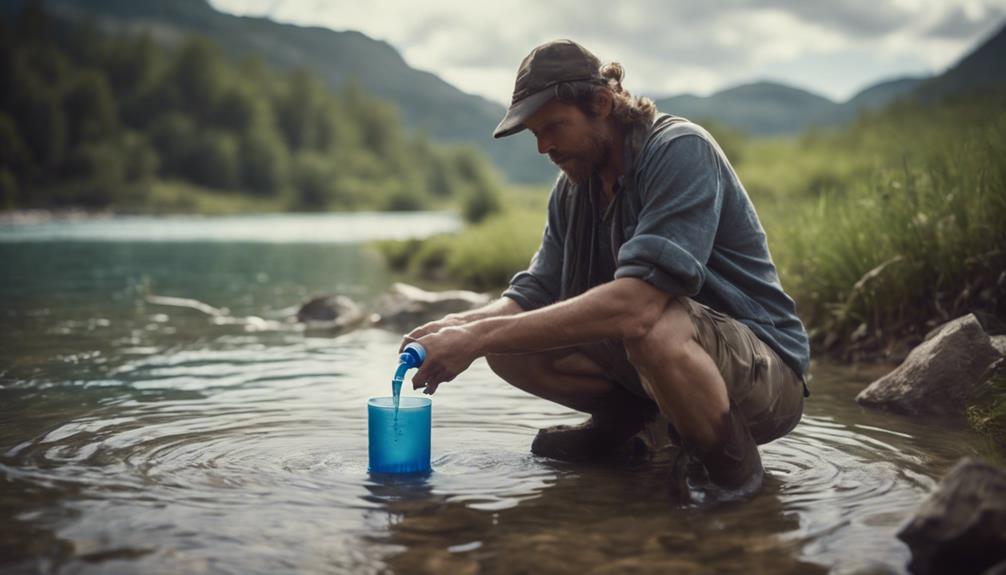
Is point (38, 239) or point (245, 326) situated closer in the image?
point (245, 326)

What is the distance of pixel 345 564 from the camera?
2848 mm

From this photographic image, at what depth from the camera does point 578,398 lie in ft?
13.7

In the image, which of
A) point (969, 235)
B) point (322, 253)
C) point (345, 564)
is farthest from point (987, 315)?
point (322, 253)

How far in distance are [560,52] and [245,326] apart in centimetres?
653

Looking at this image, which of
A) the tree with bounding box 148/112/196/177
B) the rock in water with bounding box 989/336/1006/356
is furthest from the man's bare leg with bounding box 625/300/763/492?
the tree with bounding box 148/112/196/177

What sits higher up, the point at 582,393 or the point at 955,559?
the point at 582,393

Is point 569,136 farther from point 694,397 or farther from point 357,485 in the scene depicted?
point 357,485

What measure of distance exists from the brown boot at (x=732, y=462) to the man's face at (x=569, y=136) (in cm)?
106

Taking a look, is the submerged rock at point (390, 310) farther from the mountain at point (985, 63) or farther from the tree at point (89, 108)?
the tree at point (89, 108)

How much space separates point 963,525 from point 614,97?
1.87 m

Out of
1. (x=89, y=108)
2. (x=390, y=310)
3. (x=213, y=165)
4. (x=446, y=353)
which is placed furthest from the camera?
(x=213, y=165)

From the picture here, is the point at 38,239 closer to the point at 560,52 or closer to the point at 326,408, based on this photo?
the point at 326,408

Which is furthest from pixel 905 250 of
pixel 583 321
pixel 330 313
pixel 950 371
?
pixel 330 313

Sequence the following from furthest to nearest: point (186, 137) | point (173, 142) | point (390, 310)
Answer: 1. point (186, 137)
2. point (173, 142)
3. point (390, 310)
